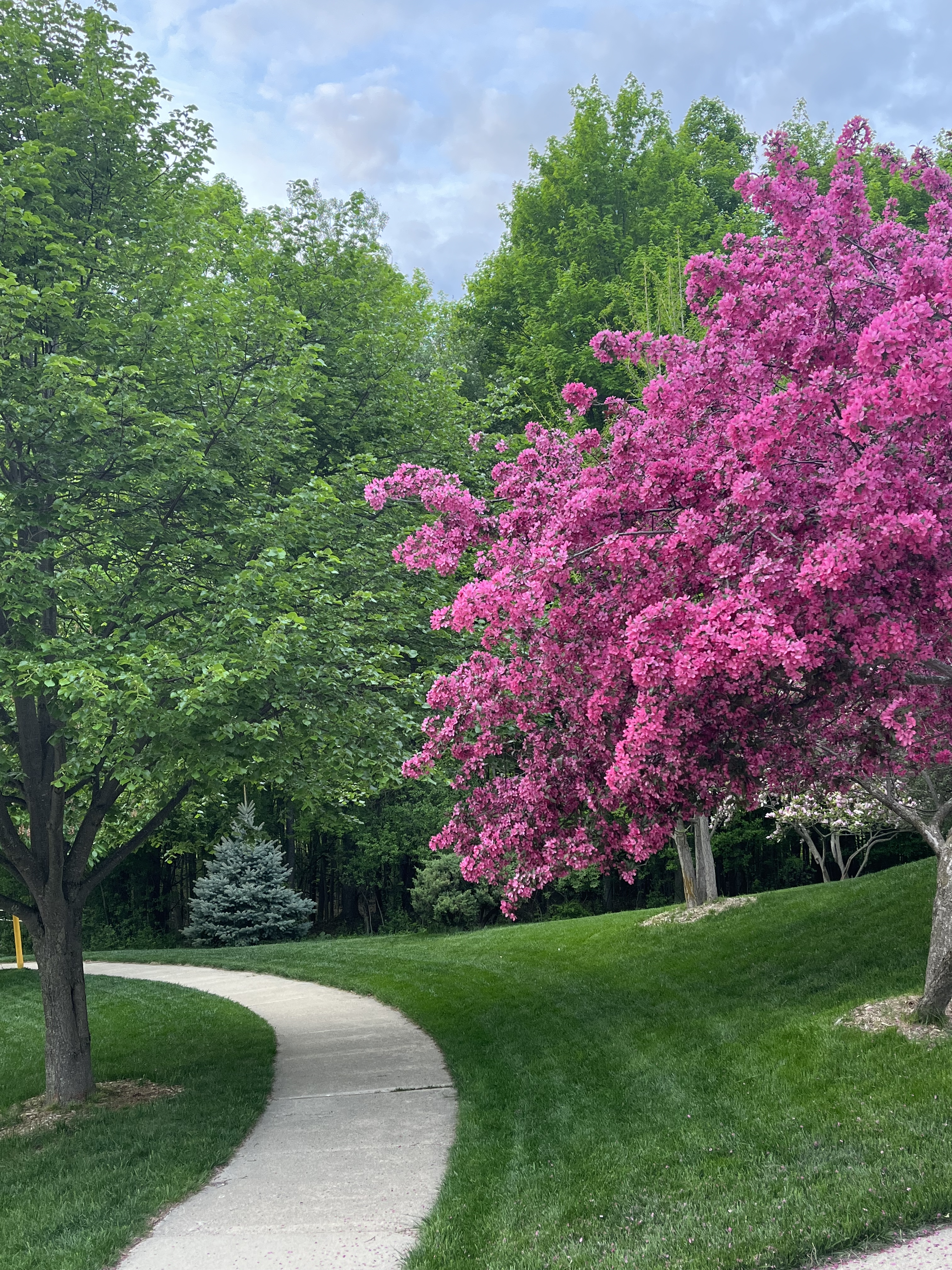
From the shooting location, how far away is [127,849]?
379 inches

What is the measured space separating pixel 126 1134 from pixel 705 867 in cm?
1162

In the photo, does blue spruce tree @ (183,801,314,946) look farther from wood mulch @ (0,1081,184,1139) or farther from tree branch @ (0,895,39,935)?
tree branch @ (0,895,39,935)

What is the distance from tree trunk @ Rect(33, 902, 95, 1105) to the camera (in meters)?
8.88

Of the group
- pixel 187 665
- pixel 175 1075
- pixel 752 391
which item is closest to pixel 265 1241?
pixel 187 665

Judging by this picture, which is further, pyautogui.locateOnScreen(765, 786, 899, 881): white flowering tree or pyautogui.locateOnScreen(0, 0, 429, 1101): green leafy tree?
pyautogui.locateOnScreen(765, 786, 899, 881): white flowering tree

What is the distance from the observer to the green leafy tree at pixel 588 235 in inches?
760

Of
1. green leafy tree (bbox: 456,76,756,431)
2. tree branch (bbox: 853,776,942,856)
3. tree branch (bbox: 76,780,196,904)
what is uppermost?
green leafy tree (bbox: 456,76,756,431)

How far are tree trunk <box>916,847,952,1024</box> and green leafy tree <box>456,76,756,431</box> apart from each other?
1225 cm

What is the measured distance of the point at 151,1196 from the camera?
6.24m

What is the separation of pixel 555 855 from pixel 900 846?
2331 centimetres

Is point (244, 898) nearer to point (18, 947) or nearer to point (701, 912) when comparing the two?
point (18, 947)

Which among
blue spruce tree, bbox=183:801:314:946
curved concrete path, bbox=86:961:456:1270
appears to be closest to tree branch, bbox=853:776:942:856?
curved concrete path, bbox=86:961:456:1270

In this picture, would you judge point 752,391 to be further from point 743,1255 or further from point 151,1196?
point 151,1196

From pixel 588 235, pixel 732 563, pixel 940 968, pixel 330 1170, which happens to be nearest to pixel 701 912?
pixel 940 968
